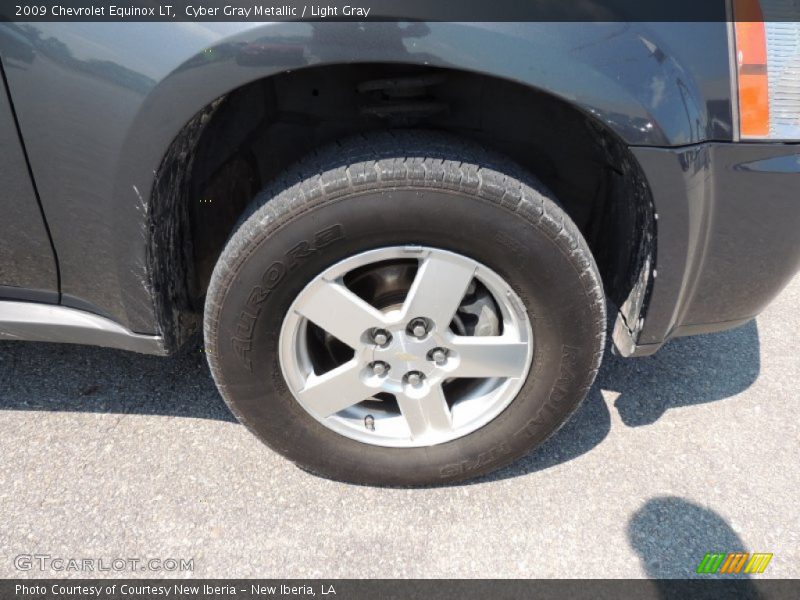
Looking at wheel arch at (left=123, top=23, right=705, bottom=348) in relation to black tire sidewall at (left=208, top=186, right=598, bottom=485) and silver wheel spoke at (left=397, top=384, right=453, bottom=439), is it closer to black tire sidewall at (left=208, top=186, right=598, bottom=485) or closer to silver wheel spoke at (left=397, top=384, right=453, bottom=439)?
black tire sidewall at (left=208, top=186, right=598, bottom=485)

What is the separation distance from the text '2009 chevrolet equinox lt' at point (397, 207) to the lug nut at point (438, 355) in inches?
0.6

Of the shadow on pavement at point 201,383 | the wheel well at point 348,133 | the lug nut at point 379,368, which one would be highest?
the wheel well at point 348,133

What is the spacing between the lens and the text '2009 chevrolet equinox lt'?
139cm

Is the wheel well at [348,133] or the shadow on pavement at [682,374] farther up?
the wheel well at [348,133]

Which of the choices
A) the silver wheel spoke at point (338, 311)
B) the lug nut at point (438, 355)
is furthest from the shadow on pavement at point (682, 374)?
the silver wheel spoke at point (338, 311)

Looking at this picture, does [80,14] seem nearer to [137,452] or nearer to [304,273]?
[304,273]

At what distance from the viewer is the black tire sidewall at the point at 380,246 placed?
1.56 m

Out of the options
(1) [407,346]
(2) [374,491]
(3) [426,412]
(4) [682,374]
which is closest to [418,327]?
(1) [407,346]

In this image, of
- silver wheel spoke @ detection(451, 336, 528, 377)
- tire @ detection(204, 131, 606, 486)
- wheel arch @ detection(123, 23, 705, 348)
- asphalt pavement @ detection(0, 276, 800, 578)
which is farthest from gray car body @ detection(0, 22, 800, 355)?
asphalt pavement @ detection(0, 276, 800, 578)

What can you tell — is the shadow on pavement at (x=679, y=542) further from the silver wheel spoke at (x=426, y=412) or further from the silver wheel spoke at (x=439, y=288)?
the silver wheel spoke at (x=439, y=288)

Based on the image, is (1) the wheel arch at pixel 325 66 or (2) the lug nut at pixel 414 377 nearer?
(1) the wheel arch at pixel 325 66

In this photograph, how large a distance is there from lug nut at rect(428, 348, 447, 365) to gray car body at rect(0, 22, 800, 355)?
1.84ft

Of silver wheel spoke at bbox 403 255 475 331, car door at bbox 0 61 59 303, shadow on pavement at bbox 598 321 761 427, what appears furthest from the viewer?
shadow on pavement at bbox 598 321 761 427

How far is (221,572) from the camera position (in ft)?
5.67
